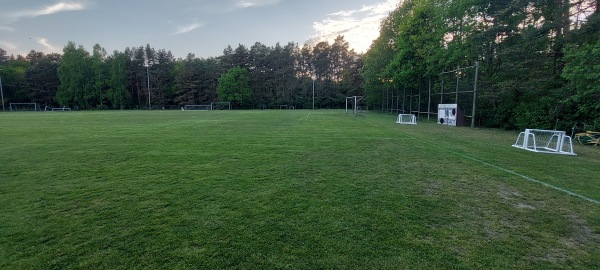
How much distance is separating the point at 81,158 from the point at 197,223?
530 cm

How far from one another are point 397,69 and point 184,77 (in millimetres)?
48642

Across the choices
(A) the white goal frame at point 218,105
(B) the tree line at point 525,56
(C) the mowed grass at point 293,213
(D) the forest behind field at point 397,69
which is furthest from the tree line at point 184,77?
(C) the mowed grass at point 293,213

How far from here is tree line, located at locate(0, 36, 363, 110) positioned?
5806 centimetres

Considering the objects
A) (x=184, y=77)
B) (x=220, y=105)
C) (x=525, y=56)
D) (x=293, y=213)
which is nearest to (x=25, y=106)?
(x=184, y=77)

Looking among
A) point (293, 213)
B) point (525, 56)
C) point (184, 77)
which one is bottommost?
point (293, 213)

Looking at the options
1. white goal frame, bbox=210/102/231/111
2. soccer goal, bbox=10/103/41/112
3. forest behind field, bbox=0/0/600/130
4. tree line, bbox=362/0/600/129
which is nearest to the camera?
tree line, bbox=362/0/600/129

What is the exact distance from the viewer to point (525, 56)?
14.2 metres

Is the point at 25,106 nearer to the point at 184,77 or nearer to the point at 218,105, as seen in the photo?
the point at 184,77

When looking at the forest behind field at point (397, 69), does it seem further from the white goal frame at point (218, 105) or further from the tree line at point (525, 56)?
the white goal frame at point (218, 105)

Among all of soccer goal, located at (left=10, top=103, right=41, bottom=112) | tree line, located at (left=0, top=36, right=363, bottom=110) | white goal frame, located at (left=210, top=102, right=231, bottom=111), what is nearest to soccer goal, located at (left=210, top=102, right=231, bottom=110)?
white goal frame, located at (left=210, top=102, right=231, bottom=111)

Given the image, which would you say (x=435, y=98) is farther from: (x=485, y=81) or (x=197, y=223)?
(x=197, y=223)

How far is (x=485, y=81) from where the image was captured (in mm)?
17000

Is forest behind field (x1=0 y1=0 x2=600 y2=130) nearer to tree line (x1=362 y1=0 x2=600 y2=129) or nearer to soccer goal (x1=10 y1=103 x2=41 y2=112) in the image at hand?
tree line (x1=362 y1=0 x2=600 y2=129)

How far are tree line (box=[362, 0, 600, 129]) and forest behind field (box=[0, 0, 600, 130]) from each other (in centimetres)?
5
